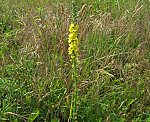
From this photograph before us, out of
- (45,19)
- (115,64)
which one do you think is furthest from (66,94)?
(45,19)

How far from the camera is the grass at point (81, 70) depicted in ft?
6.58

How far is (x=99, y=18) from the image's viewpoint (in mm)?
3014

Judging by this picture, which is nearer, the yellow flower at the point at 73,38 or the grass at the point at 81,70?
the yellow flower at the point at 73,38

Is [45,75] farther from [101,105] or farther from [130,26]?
[130,26]

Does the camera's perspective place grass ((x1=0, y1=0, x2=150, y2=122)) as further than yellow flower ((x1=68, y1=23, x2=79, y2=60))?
Yes

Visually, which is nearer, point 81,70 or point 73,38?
point 73,38

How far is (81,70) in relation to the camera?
233cm

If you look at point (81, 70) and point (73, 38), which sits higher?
point (73, 38)

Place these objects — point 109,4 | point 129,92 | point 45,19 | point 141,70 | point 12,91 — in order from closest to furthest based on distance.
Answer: point 12,91, point 129,92, point 141,70, point 45,19, point 109,4

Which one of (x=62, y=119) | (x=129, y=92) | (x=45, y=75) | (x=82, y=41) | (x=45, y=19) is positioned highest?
(x=45, y=19)

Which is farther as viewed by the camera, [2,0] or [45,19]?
[2,0]

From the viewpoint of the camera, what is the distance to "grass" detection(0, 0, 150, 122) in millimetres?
2006

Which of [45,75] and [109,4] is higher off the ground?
[109,4]

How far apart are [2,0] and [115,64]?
1851 mm
